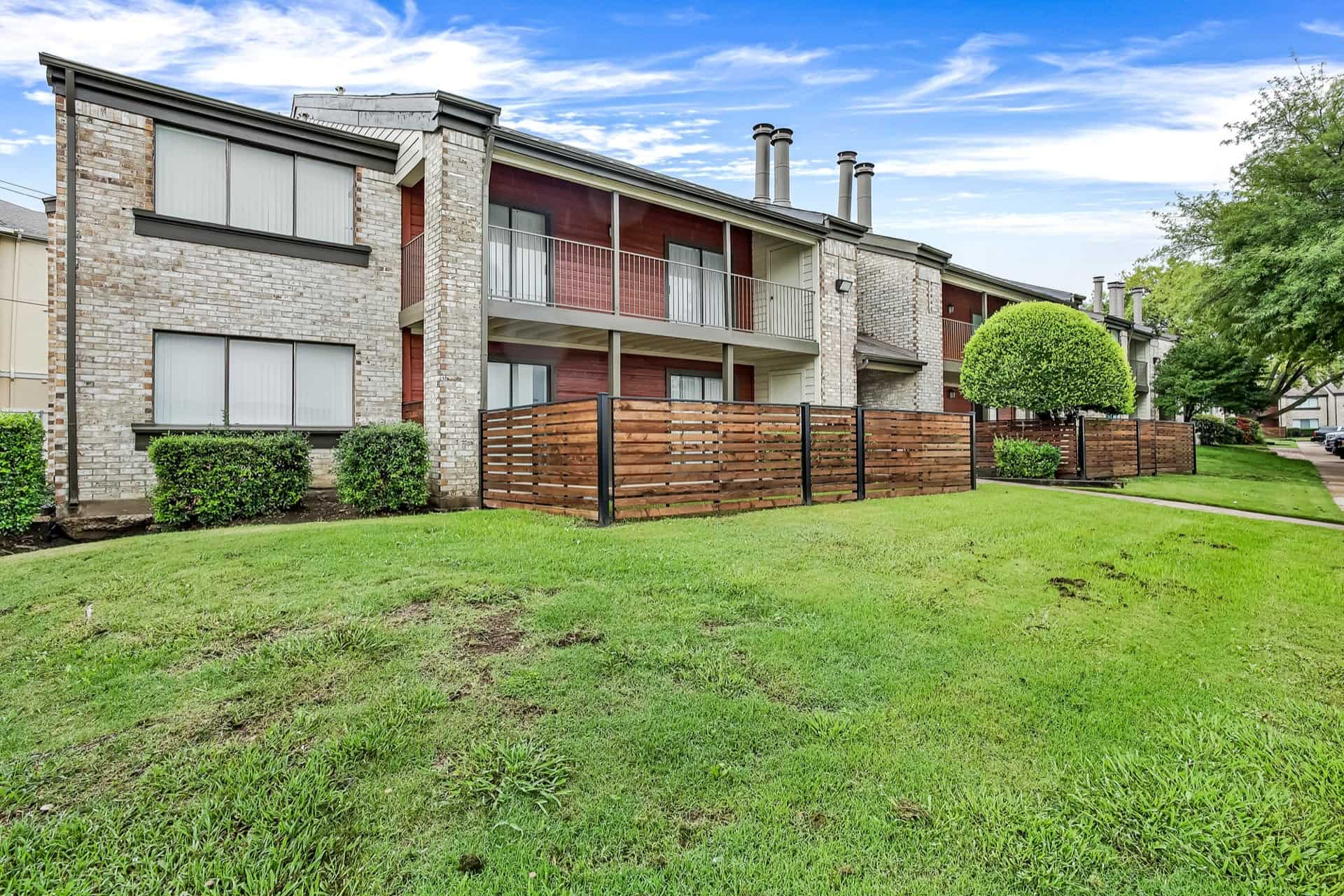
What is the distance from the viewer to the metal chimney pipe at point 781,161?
18.2m

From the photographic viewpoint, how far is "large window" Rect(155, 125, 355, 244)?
9.75 metres

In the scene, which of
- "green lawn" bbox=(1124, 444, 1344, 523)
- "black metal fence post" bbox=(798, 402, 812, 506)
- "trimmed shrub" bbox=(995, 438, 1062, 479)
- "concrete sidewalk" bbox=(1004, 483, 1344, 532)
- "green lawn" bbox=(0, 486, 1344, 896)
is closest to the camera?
"green lawn" bbox=(0, 486, 1344, 896)

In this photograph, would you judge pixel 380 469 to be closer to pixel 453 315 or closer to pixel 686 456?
pixel 453 315

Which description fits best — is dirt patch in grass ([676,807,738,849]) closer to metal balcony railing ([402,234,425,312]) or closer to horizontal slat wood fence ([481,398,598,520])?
horizontal slat wood fence ([481,398,598,520])

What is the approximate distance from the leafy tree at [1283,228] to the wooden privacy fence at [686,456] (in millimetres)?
11235

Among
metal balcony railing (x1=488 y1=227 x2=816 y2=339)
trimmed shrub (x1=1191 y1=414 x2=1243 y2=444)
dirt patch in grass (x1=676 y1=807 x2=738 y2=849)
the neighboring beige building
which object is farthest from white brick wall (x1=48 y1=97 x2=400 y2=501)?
trimmed shrub (x1=1191 y1=414 x2=1243 y2=444)

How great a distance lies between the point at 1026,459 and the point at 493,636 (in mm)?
15004

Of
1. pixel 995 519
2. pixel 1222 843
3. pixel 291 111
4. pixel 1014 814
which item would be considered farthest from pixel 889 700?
pixel 291 111

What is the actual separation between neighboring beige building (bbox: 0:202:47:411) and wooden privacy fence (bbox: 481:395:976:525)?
16463 millimetres

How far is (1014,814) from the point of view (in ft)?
7.56

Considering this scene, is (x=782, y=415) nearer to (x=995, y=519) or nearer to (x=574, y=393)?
(x=995, y=519)

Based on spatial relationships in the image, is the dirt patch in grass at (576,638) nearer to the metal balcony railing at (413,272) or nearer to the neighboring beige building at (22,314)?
the metal balcony railing at (413,272)

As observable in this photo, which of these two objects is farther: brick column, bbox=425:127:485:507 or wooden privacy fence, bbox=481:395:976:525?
brick column, bbox=425:127:485:507

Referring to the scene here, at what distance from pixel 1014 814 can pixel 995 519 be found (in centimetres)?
683
